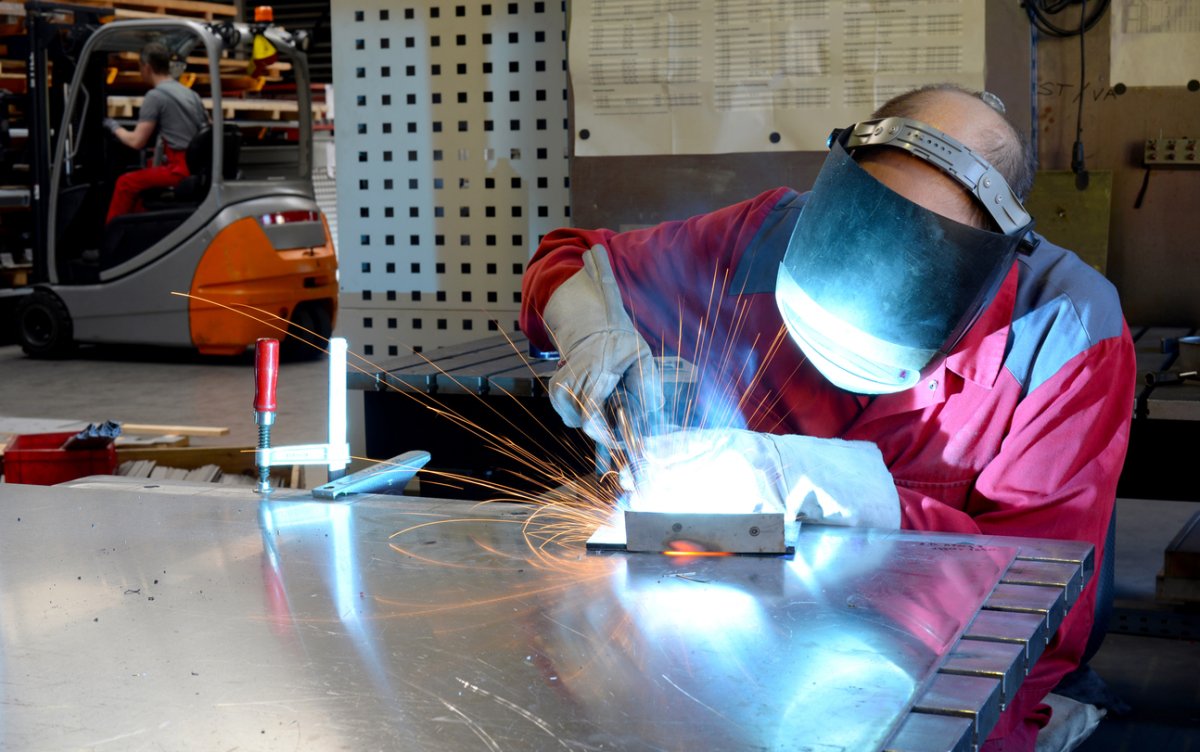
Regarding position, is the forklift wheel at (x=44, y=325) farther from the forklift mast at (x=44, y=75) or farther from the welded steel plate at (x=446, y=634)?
the welded steel plate at (x=446, y=634)

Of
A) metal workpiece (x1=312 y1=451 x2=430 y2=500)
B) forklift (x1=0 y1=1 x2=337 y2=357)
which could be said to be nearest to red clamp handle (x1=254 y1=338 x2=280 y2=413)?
metal workpiece (x1=312 y1=451 x2=430 y2=500)

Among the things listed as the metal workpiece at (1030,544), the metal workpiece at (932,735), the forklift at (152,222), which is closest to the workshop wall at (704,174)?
the metal workpiece at (1030,544)

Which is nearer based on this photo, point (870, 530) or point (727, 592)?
point (727, 592)

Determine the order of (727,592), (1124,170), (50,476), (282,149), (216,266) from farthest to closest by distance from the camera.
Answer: (282,149)
(216,266)
(50,476)
(1124,170)
(727,592)

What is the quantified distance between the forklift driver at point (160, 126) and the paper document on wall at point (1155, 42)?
643 centimetres

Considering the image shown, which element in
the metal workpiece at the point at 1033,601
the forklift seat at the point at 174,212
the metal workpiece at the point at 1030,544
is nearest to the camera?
the metal workpiece at the point at 1033,601

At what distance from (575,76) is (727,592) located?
8.39 ft

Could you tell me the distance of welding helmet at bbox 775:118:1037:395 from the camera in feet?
5.68

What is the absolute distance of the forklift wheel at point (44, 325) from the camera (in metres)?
8.86

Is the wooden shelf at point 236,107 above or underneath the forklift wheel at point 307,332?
above

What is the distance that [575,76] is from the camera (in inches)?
151

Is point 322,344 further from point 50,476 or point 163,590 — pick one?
point 163,590

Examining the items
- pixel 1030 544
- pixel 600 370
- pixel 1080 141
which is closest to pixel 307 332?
pixel 1080 141

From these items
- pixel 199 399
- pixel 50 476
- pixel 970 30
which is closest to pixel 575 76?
pixel 970 30
